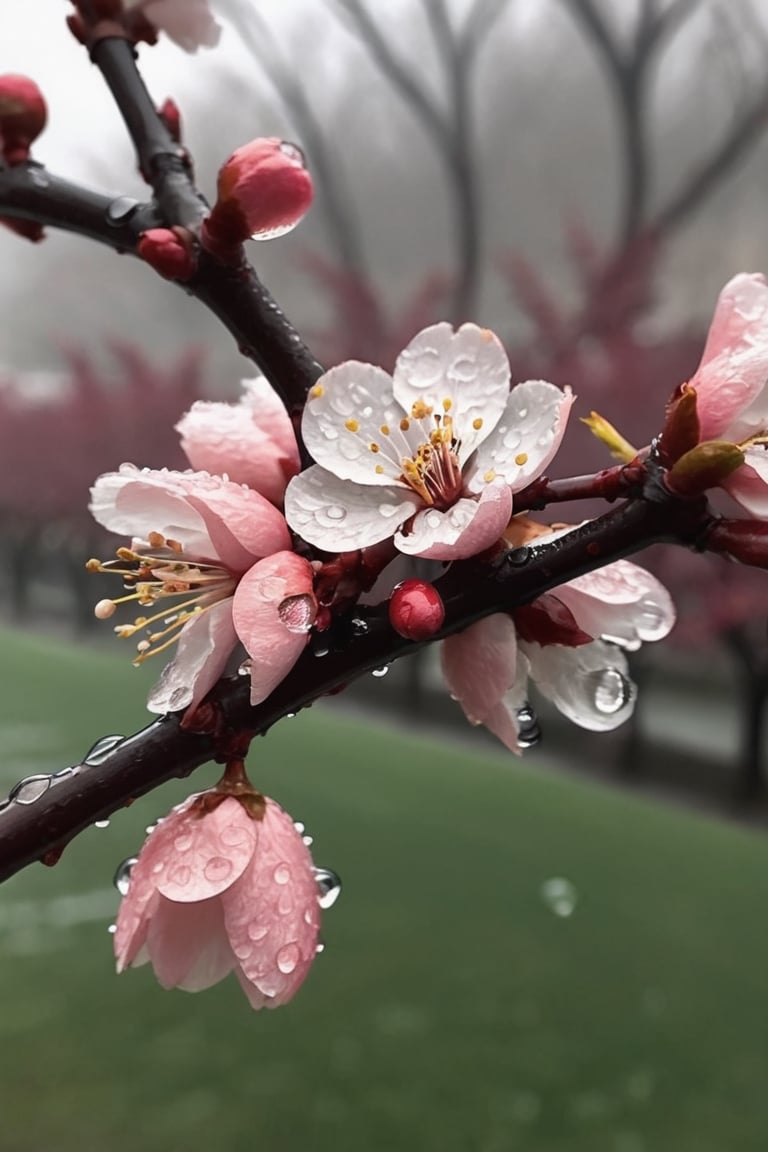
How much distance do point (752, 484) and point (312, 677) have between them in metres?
0.08

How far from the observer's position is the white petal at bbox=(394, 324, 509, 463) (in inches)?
6.8

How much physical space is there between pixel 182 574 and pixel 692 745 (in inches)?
26.4

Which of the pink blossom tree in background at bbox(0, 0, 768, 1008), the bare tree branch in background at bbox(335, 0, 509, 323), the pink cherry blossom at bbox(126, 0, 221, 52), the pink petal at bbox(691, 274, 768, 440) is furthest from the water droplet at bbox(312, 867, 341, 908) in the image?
the bare tree branch in background at bbox(335, 0, 509, 323)

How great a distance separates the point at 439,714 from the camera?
0.80 meters

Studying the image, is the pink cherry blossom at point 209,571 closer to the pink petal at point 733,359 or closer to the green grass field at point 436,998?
the pink petal at point 733,359

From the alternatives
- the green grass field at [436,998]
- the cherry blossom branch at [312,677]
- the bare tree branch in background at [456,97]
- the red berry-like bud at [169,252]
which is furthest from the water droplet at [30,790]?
the bare tree branch in background at [456,97]

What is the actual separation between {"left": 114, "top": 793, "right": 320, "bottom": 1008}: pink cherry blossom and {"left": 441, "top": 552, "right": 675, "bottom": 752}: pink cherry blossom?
0.14 ft

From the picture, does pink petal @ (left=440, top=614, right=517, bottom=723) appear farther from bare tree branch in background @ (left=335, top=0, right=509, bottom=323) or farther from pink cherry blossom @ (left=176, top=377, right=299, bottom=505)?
bare tree branch in background @ (left=335, top=0, right=509, bottom=323)

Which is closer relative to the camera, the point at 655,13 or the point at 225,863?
the point at 225,863

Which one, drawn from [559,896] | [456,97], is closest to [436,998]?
[559,896]

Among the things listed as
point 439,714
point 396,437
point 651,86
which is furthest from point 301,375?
point 651,86

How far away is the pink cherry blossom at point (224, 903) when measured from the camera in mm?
155

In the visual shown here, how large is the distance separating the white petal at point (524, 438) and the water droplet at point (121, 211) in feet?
0.33

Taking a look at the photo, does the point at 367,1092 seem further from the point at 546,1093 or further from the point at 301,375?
the point at 301,375
